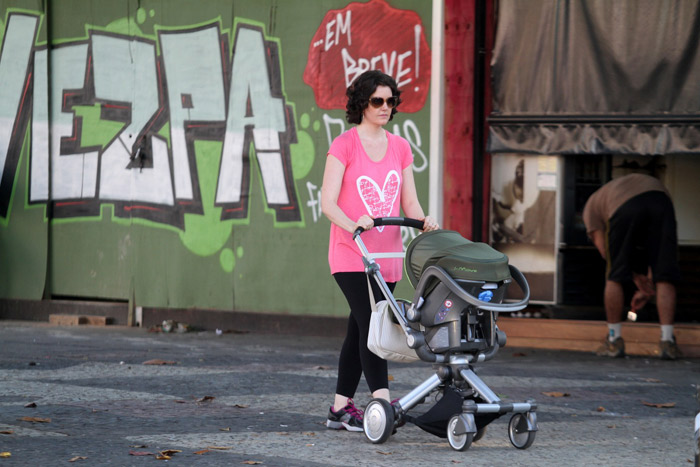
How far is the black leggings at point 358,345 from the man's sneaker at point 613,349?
4.76 meters

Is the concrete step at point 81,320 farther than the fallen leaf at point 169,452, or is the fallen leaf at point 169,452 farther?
the concrete step at point 81,320

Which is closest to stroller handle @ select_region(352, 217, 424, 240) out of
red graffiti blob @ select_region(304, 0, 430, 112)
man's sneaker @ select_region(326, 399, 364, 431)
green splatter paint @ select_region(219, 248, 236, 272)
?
man's sneaker @ select_region(326, 399, 364, 431)

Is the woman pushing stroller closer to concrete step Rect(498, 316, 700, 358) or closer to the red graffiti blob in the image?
concrete step Rect(498, 316, 700, 358)

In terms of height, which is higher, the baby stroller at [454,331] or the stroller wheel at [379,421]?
the baby stroller at [454,331]

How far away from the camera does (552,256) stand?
1144 cm

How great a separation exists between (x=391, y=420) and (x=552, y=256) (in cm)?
595

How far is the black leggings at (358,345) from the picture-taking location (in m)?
6.20

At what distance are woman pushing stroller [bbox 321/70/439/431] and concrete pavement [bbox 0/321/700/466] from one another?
337 mm

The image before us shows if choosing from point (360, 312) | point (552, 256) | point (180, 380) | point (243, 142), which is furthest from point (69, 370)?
point (552, 256)

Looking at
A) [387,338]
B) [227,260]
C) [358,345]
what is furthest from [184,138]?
[387,338]

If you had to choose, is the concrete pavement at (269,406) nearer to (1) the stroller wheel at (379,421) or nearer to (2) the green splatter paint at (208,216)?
(1) the stroller wheel at (379,421)

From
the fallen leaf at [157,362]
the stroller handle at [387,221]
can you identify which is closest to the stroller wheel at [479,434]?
the stroller handle at [387,221]

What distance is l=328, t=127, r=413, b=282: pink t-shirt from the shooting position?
6.26 m

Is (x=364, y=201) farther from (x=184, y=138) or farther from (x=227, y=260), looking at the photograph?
(x=184, y=138)
